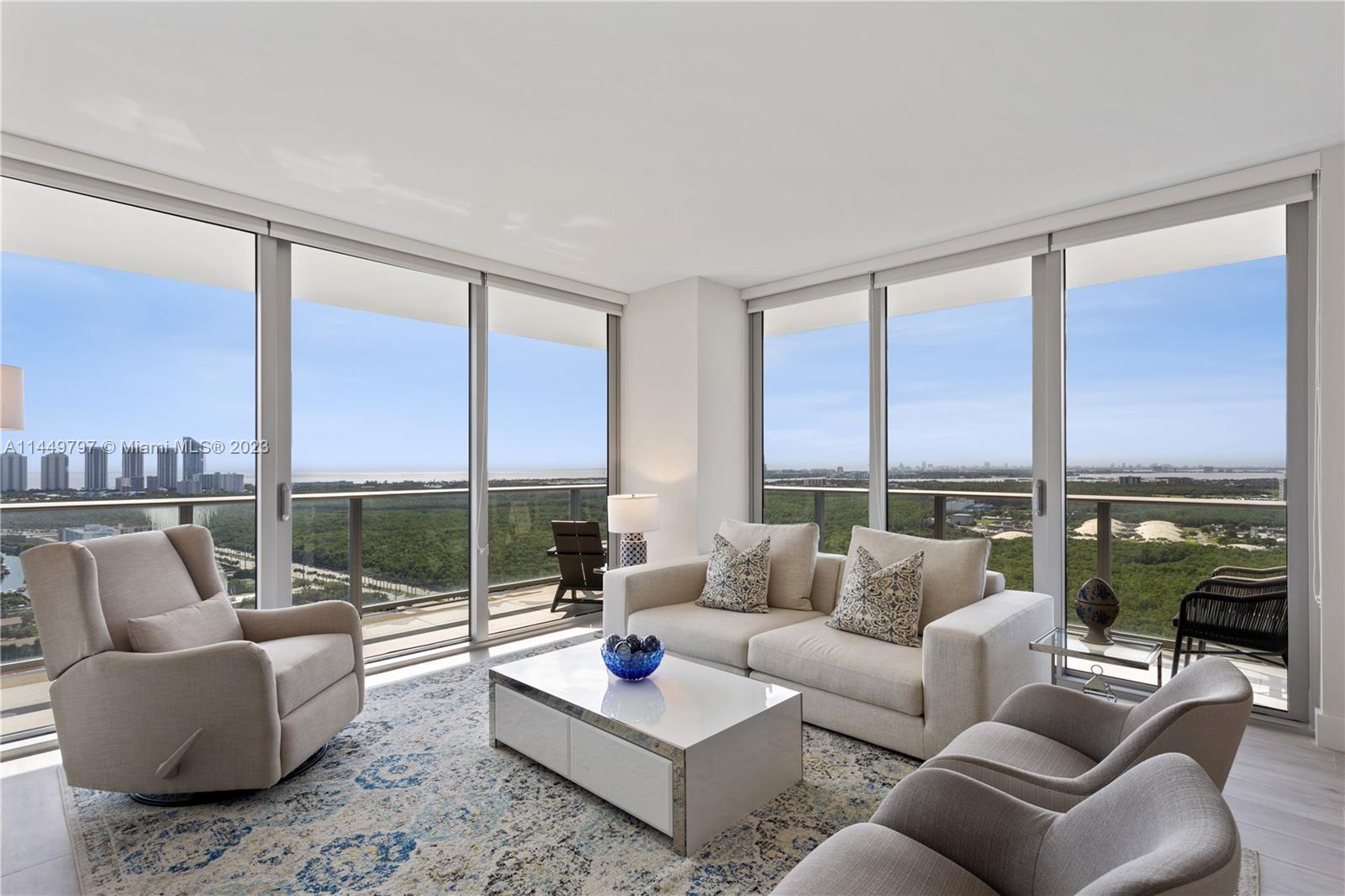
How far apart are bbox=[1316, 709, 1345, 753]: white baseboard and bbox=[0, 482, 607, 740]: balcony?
423cm

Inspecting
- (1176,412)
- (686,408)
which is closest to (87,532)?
(686,408)

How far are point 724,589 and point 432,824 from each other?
198cm

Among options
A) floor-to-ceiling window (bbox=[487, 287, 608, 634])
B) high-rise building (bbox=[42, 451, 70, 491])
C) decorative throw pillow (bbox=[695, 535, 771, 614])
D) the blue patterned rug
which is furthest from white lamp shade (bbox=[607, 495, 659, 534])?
high-rise building (bbox=[42, 451, 70, 491])

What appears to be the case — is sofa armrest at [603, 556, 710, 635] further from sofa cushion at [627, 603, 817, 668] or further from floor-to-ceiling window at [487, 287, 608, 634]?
floor-to-ceiling window at [487, 287, 608, 634]

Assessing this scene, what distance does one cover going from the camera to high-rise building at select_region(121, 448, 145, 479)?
10.9ft

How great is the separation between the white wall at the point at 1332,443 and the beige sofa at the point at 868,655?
1099 mm

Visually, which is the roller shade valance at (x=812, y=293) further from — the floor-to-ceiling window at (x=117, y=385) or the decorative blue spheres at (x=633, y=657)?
the floor-to-ceiling window at (x=117, y=385)

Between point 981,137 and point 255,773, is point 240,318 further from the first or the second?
point 981,137

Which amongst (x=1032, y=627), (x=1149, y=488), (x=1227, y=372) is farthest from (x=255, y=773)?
(x=1227, y=372)

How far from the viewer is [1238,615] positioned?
3.27 metres

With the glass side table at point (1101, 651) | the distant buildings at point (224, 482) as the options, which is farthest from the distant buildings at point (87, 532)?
the glass side table at point (1101, 651)

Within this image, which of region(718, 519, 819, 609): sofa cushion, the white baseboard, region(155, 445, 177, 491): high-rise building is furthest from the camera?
region(718, 519, 819, 609): sofa cushion

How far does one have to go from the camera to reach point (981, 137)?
112 inches

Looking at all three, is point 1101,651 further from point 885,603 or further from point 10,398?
point 10,398
